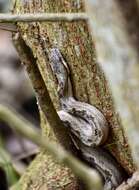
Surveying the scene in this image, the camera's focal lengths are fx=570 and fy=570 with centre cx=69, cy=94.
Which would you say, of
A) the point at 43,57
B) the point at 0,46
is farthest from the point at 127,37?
the point at 0,46

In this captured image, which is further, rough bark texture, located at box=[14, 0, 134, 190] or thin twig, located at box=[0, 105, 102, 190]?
rough bark texture, located at box=[14, 0, 134, 190]

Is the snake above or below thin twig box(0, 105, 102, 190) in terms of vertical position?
below

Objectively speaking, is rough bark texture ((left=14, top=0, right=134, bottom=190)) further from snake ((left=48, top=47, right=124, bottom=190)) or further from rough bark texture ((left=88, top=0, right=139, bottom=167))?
rough bark texture ((left=88, top=0, right=139, bottom=167))

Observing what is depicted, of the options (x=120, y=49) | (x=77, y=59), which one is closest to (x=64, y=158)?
(x=120, y=49)

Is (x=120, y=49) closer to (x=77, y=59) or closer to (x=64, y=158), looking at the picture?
(x=64, y=158)

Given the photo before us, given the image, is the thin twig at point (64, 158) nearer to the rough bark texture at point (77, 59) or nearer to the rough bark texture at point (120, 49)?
the rough bark texture at point (120, 49)

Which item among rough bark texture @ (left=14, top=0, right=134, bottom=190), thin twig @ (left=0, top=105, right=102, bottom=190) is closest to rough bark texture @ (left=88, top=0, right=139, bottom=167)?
thin twig @ (left=0, top=105, right=102, bottom=190)

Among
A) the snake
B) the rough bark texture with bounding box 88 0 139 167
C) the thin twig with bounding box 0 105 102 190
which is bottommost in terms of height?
the snake
